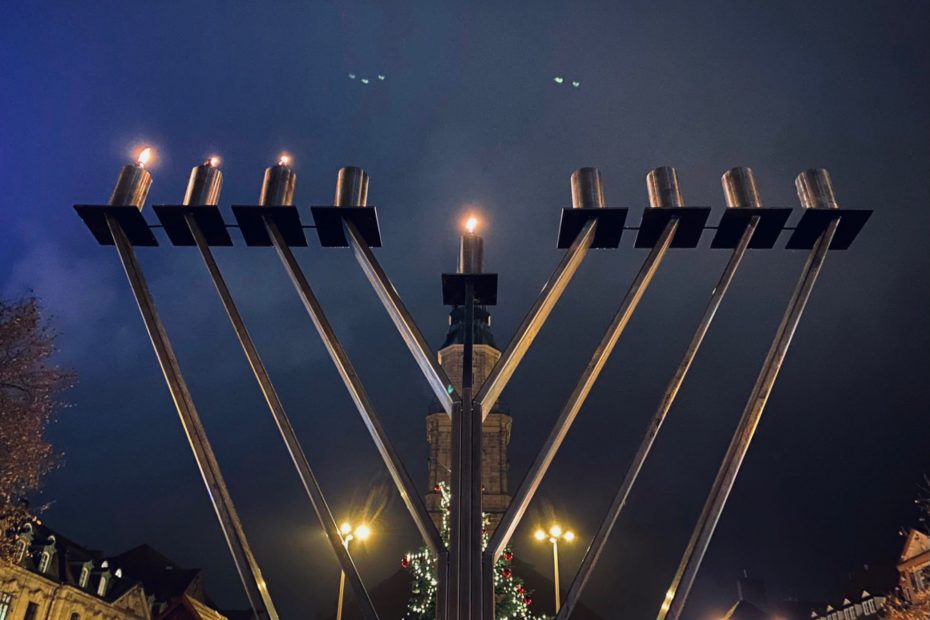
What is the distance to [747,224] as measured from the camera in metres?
3.67

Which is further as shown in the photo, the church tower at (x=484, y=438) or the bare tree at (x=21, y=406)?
the church tower at (x=484, y=438)

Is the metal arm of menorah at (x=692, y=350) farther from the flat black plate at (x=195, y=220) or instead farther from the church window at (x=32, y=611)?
the church window at (x=32, y=611)

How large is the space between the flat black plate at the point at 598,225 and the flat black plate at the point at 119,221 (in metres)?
2.41

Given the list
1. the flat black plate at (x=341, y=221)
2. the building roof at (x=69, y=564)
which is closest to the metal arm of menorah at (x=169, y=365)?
the flat black plate at (x=341, y=221)

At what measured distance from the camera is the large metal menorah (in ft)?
8.62

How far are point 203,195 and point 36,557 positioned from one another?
30032 mm

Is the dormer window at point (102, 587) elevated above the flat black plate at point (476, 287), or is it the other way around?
the dormer window at point (102, 587)

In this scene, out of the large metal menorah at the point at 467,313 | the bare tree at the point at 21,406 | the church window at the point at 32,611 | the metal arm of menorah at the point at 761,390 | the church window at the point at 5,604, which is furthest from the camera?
the church window at the point at 32,611

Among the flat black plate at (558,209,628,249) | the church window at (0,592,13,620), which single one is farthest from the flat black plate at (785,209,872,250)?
the church window at (0,592,13,620)

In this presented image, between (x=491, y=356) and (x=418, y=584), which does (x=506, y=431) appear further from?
(x=418, y=584)

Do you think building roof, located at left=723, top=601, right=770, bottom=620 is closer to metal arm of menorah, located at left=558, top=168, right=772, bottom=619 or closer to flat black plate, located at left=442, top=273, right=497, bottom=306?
metal arm of menorah, located at left=558, top=168, right=772, bottom=619

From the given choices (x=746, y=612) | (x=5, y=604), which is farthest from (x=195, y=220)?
Answer: (x=746, y=612)

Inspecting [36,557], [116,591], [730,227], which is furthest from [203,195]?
[116,591]

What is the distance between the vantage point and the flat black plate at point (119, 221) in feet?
11.5
